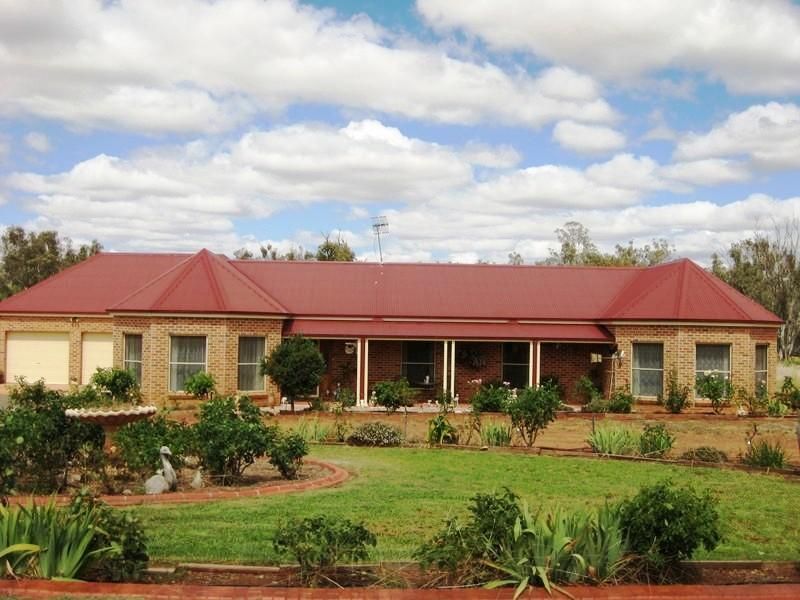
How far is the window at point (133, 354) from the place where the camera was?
2730cm

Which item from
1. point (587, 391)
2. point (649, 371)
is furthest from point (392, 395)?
point (649, 371)

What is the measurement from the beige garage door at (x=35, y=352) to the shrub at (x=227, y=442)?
22328mm

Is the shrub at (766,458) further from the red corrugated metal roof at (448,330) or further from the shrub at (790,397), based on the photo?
the red corrugated metal roof at (448,330)

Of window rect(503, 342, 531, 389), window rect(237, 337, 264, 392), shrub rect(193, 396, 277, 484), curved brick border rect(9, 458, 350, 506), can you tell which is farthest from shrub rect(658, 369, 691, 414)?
shrub rect(193, 396, 277, 484)

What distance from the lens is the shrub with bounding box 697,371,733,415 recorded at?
26.7 m

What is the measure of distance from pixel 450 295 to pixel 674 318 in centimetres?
793

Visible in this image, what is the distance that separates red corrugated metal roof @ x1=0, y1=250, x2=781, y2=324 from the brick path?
20.2 metres

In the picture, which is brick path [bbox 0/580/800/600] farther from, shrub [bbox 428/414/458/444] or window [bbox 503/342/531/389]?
window [bbox 503/342/531/389]

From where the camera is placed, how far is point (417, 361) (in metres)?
31.0

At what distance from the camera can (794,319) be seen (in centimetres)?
6850

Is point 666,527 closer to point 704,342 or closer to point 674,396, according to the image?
point 674,396

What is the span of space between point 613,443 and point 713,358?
492 inches

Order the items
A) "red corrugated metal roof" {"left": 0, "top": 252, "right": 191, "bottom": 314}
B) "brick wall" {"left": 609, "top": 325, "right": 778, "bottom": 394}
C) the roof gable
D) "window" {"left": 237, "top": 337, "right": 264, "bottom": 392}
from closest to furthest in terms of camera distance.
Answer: the roof gable
"window" {"left": 237, "top": 337, "right": 264, "bottom": 392}
"brick wall" {"left": 609, "top": 325, "right": 778, "bottom": 394}
"red corrugated metal roof" {"left": 0, "top": 252, "right": 191, "bottom": 314}

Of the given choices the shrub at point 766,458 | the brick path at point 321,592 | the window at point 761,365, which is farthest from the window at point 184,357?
the brick path at point 321,592
